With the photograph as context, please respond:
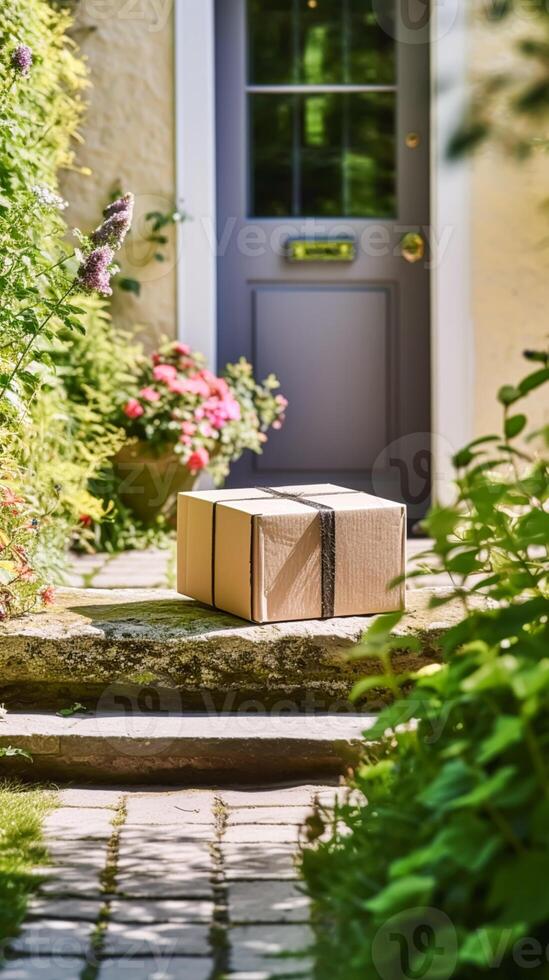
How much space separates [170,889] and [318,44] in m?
4.01

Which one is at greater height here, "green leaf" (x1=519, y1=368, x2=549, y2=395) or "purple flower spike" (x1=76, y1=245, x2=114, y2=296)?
"purple flower spike" (x1=76, y1=245, x2=114, y2=296)

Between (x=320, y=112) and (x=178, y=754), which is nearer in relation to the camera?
(x=178, y=754)

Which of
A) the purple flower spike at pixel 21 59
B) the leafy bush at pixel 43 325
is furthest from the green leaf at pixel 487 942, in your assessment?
the purple flower spike at pixel 21 59

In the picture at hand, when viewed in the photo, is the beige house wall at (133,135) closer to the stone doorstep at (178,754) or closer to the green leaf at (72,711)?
the green leaf at (72,711)

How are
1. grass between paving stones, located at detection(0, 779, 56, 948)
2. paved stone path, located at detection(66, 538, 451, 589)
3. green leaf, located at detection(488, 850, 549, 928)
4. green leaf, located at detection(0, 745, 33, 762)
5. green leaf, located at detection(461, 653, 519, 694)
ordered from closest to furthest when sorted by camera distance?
1. green leaf, located at detection(488, 850, 549, 928)
2. green leaf, located at detection(461, 653, 519, 694)
3. grass between paving stones, located at detection(0, 779, 56, 948)
4. green leaf, located at detection(0, 745, 33, 762)
5. paved stone path, located at detection(66, 538, 451, 589)

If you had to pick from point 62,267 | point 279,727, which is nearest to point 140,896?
point 279,727

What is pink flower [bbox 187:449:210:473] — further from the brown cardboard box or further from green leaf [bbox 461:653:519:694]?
green leaf [bbox 461:653:519:694]

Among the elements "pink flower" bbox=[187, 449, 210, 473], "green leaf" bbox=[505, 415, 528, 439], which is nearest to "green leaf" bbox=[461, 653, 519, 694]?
"green leaf" bbox=[505, 415, 528, 439]

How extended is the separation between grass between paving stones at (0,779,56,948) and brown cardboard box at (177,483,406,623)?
0.68m

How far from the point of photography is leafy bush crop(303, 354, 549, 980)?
5.56 feet

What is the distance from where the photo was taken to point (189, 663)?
3238 millimetres

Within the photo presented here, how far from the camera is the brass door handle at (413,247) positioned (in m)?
5.48

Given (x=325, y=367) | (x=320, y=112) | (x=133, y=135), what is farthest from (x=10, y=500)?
(x=320, y=112)

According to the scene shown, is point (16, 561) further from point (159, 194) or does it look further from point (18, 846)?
point (159, 194)
